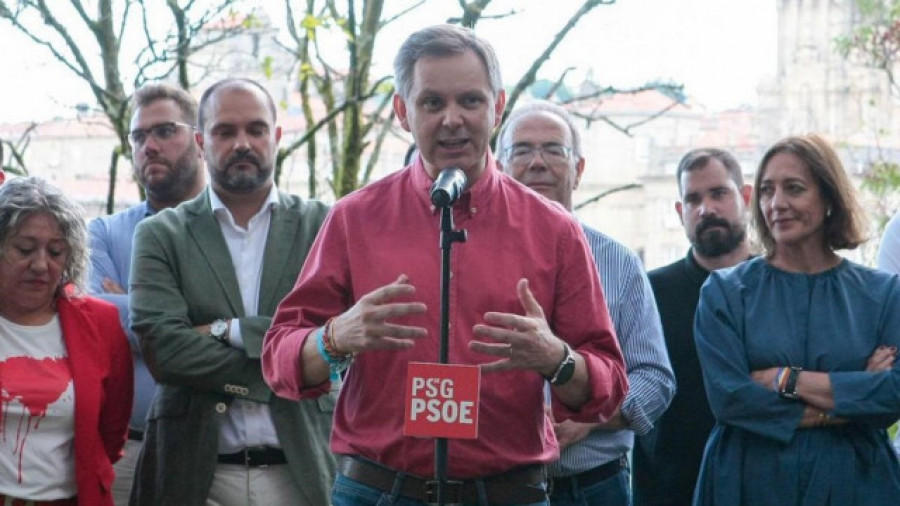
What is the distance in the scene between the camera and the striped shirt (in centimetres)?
482

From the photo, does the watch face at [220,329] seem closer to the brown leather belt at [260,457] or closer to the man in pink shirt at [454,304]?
the brown leather belt at [260,457]

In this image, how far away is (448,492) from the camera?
11.8ft

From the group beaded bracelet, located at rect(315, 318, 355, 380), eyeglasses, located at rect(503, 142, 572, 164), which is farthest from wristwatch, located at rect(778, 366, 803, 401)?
beaded bracelet, located at rect(315, 318, 355, 380)

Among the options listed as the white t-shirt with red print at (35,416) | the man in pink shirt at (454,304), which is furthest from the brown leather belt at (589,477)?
the white t-shirt with red print at (35,416)

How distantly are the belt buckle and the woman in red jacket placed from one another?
5.06 ft

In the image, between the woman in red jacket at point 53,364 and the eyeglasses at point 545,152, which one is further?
the eyeglasses at point 545,152

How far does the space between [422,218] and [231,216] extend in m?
1.42

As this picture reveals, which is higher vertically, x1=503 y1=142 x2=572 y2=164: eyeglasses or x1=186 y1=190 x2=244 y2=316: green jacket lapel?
x1=503 y1=142 x2=572 y2=164: eyeglasses

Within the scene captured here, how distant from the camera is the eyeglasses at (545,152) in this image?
527 centimetres

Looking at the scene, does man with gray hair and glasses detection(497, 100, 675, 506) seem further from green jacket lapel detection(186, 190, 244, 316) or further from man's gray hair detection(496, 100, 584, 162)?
green jacket lapel detection(186, 190, 244, 316)

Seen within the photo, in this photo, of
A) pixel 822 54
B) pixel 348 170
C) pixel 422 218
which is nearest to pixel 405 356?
pixel 422 218

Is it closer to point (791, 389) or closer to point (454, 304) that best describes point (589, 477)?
point (791, 389)

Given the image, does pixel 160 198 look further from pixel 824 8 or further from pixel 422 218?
pixel 824 8

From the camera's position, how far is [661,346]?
4.98 meters
